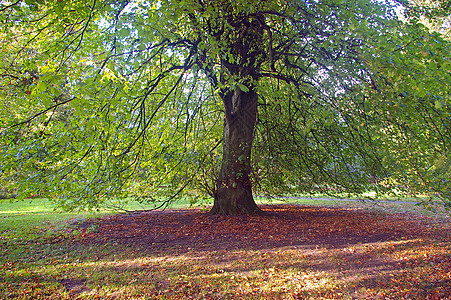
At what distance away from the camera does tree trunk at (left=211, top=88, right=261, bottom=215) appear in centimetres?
980

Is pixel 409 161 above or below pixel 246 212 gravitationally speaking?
above

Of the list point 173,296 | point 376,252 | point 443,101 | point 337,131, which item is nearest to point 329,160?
point 337,131

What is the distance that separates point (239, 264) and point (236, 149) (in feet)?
15.8

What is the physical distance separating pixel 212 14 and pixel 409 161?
5.39 meters

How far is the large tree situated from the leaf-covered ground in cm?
129

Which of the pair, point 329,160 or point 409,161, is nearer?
point 409,161

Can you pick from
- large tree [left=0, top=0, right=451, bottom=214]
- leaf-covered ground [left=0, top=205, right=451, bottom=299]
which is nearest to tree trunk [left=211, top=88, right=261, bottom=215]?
large tree [left=0, top=0, right=451, bottom=214]

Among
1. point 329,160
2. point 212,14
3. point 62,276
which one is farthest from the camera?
point 329,160

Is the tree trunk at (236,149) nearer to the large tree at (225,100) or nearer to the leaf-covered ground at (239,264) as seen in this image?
the large tree at (225,100)

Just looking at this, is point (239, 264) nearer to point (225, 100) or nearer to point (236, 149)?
point (236, 149)

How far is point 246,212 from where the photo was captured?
33.0 feet

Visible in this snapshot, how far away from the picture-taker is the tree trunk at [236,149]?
9.80 metres

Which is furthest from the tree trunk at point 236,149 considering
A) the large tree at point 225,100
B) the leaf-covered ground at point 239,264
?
the leaf-covered ground at point 239,264

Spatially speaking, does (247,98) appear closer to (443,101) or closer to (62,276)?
(443,101)
